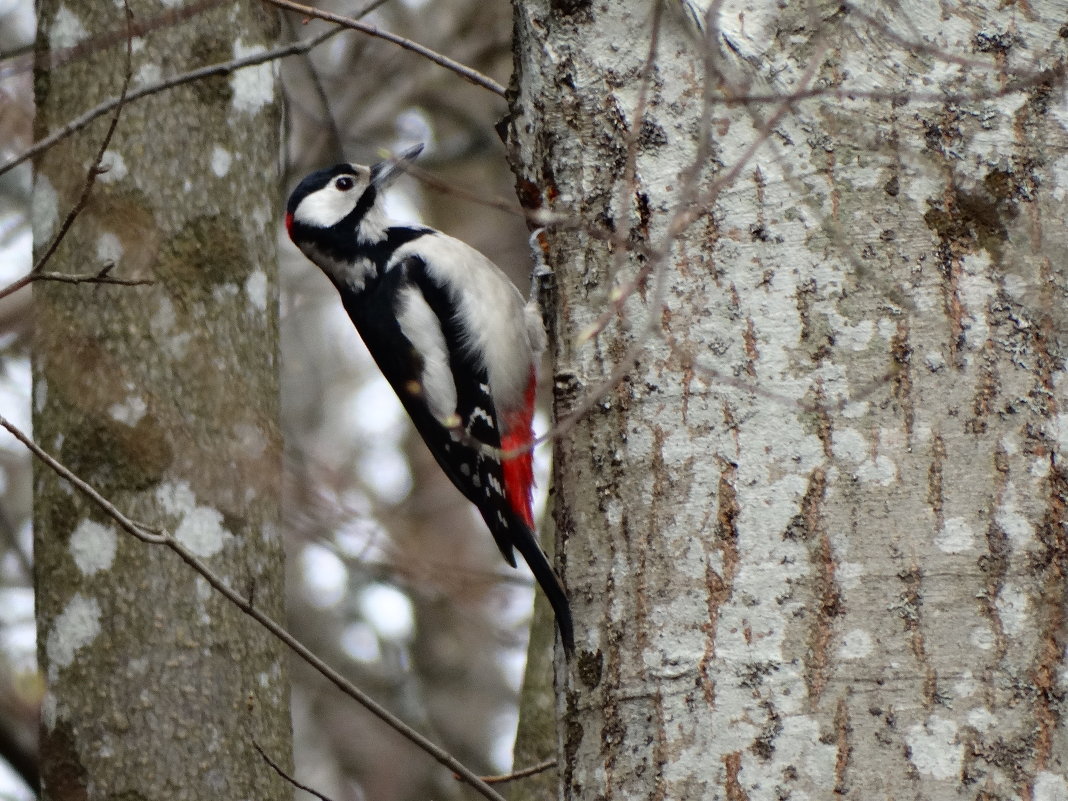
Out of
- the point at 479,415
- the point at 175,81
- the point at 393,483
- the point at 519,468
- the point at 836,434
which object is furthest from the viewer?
the point at 393,483

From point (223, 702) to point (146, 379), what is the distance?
2.64 ft

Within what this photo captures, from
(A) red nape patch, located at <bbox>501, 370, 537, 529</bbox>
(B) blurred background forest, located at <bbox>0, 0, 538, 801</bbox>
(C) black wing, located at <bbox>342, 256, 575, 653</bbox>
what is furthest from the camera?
(B) blurred background forest, located at <bbox>0, 0, 538, 801</bbox>

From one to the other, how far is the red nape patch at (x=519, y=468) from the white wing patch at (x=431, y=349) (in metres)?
0.18

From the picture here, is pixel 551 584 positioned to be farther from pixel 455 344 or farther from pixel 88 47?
pixel 88 47

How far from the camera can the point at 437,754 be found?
92.5 inches

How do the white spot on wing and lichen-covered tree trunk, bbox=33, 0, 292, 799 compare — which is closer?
lichen-covered tree trunk, bbox=33, 0, 292, 799

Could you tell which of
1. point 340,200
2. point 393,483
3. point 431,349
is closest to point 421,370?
point 431,349

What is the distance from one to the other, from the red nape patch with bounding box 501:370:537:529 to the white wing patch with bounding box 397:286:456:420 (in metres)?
0.18

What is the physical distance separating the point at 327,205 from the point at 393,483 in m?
5.13

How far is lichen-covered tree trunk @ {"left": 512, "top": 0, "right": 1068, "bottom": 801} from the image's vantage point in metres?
2.02

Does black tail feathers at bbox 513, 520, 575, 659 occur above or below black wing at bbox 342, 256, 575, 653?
below

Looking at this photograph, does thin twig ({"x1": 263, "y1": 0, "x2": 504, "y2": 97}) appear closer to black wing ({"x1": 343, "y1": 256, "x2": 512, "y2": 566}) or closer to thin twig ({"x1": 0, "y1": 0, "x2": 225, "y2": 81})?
thin twig ({"x1": 0, "y1": 0, "x2": 225, "y2": 81})

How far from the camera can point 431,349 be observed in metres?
3.96

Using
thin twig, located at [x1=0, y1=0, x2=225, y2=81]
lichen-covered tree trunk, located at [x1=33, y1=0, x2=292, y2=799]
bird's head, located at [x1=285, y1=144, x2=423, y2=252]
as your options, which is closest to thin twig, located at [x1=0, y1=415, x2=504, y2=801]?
lichen-covered tree trunk, located at [x1=33, y1=0, x2=292, y2=799]
